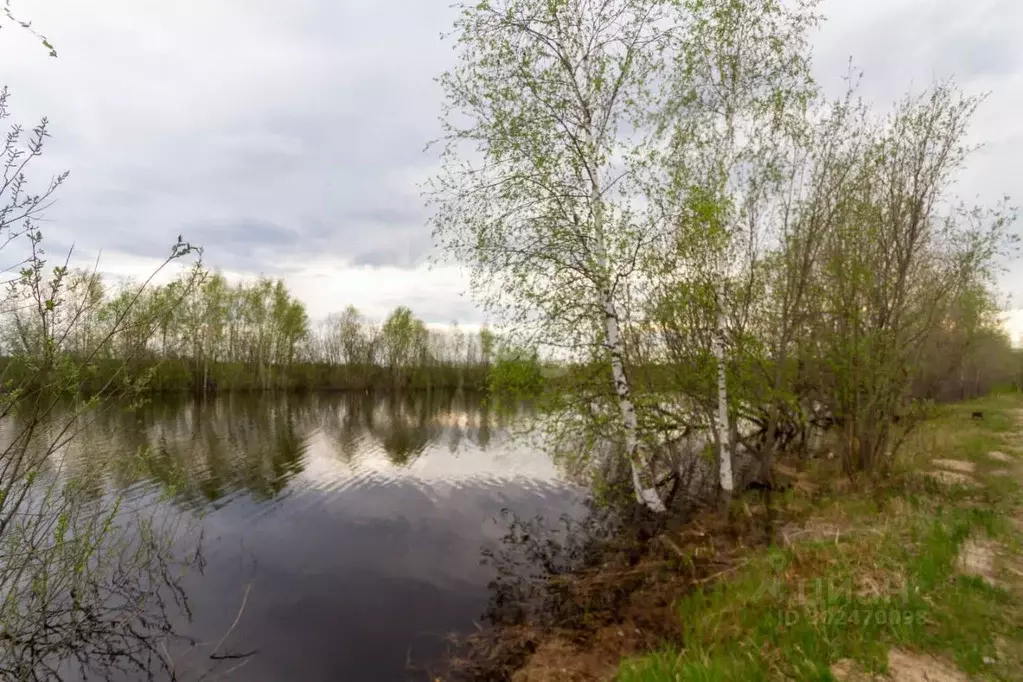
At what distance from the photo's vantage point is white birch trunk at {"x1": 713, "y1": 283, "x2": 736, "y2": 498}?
1224 cm

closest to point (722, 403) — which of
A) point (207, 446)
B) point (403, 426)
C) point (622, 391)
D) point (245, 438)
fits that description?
point (622, 391)

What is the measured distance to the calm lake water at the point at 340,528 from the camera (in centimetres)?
952

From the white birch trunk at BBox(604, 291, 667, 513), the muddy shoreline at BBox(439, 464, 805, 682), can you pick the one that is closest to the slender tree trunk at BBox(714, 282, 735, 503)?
the muddy shoreline at BBox(439, 464, 805, 682)

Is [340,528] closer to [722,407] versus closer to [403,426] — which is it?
[722,407]

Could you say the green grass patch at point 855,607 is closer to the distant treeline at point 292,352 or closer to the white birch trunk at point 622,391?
the white birch trunk at point 622,391

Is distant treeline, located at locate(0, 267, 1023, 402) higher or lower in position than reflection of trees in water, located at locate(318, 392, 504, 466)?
higher

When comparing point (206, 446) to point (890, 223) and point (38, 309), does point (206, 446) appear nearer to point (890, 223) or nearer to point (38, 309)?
point (38, 309)

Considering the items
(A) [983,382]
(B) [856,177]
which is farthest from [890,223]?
(A) [983,382]

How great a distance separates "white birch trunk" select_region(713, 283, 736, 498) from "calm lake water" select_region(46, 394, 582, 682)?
198 inches

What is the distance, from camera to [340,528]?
15484mm

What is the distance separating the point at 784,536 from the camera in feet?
32.0

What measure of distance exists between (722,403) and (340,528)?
11.9m

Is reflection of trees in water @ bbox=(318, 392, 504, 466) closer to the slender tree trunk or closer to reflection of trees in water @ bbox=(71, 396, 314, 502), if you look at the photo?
reflection of trees in water @ bbox=(71, 396, 314, 502)

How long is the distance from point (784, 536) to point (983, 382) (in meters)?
56.3
